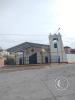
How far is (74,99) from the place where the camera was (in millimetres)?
8891

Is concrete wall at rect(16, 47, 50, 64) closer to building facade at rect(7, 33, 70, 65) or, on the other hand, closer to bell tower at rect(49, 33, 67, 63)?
building facade at rect(7, 33, 70, 65)

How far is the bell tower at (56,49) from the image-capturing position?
49.8 m

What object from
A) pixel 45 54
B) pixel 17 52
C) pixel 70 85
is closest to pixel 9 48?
pixel 17 52

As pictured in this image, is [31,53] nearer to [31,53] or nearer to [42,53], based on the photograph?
[31,53]

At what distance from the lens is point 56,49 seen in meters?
51.6

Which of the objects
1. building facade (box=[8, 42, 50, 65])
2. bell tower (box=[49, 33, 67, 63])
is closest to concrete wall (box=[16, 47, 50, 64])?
building facade (box=[8, 42, 50, 65])

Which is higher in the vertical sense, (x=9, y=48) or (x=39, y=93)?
(x=9, y=48)

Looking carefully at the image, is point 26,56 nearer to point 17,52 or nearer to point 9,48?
point 17,52

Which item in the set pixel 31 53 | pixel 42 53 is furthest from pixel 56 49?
pixel 31 53

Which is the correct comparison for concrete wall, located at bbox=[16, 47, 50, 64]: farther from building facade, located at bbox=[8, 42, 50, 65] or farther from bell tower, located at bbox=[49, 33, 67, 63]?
bell tower, located at bbox=[49, 33, 67, 63]

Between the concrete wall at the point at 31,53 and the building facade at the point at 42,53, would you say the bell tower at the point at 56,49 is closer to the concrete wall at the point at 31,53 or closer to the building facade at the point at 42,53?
the building facade at the point at 42,53

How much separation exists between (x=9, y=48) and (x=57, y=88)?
47201 millimetres

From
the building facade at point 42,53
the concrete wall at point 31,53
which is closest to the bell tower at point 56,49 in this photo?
the building facade at point 42,53

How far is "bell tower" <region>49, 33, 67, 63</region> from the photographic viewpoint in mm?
49781
